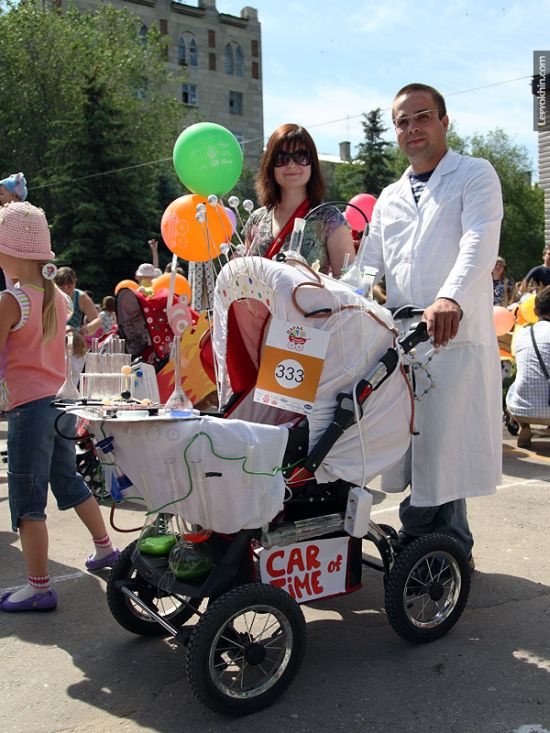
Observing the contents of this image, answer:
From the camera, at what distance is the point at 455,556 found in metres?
3.19

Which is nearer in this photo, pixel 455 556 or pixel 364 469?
pixel 364 469

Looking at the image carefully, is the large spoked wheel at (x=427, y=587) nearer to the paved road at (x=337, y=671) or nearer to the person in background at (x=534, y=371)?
the paved road at (x=337, y=671)

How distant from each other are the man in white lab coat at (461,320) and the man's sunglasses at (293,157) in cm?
46

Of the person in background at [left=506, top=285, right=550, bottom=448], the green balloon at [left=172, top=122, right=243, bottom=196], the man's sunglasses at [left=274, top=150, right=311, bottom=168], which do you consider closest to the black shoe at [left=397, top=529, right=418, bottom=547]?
the man's sunglasses at [left=274, top=150, right=311, bottom=168]

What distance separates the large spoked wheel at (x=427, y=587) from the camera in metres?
3.06

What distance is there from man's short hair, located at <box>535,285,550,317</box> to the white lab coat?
319 cm

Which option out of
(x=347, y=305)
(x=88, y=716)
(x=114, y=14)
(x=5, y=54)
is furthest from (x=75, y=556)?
(x=114, y=14)

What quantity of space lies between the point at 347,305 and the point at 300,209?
3.44 ft

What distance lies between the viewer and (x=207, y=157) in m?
5.05

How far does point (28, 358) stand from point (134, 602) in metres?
1.28

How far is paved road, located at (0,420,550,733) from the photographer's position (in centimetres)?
265

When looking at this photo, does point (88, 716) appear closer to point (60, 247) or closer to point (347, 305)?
point (347, 305)

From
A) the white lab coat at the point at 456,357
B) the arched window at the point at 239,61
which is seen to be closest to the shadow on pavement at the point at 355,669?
the white lab coat at the point at 456,357

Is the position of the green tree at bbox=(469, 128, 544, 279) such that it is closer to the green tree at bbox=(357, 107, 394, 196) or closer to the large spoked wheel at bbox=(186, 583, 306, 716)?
the green tree at bbox=(357, 107, 394, 196)
